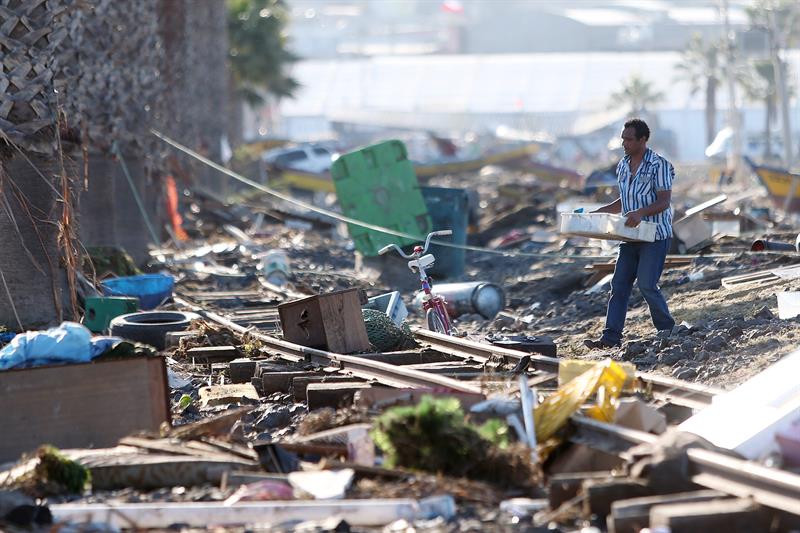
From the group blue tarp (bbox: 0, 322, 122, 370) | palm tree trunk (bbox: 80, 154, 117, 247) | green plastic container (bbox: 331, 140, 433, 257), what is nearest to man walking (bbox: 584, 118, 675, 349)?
blue tarp (bbox: 0, 322, 122, 370)

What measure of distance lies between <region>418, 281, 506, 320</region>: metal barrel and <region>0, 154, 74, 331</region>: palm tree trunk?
14.0 ft

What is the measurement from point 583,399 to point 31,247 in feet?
24.2

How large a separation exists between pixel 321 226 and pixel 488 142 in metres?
55.4

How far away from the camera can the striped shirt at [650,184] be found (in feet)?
38.1

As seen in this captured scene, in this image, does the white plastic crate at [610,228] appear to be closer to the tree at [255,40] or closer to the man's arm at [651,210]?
the man's arm at [651,210]

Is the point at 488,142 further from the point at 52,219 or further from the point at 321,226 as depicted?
the point at 52,219

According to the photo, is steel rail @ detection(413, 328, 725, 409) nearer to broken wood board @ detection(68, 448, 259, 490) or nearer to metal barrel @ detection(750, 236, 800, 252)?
broken wood board @ detection(68, 448, 259, 490)

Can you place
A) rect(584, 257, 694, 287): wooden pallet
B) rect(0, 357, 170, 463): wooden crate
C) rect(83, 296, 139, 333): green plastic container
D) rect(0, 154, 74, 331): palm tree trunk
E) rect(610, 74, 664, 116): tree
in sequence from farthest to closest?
rect(610, 74, 664, 116): tree → rect(584, 257, 694, 287): wooden pallet → rect(83, 296, 139, 333): green plastic container → rect(0, 154, 74, 331): palm tree trunk → rect(0, 357, 170, 463): wooden crate

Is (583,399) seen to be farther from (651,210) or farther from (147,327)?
(147,327)

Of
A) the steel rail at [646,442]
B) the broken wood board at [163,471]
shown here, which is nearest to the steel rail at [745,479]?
the steel rail at [646,442]

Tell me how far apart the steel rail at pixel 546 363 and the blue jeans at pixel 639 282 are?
140 centimetres

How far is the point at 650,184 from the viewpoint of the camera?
38.3ft

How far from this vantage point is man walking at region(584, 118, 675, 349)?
11.6 metres

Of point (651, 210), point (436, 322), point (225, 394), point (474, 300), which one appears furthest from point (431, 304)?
point (474, 300)
